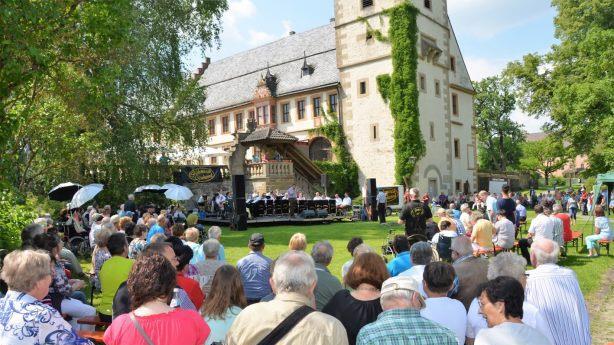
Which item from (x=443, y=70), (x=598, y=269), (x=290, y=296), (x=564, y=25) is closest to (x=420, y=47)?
(x=443, y=70)

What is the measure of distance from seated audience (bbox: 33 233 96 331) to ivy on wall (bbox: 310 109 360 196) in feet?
101

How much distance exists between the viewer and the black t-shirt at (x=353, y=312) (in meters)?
Answer: 3.81

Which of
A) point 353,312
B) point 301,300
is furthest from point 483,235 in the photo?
point 301,300

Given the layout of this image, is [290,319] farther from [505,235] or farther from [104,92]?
[505,235]

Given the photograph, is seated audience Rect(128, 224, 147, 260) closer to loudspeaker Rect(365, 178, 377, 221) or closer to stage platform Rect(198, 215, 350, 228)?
stage platform Rect(198, 215, 350, 228)

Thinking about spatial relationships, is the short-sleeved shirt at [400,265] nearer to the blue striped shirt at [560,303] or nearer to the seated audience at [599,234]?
the blue striped shirt at [560,303]

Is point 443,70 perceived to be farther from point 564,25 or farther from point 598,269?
point 598,269

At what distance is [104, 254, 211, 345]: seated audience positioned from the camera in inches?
128

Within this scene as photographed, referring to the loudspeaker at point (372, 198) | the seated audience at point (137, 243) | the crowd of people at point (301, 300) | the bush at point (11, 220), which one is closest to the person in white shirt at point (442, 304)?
the crowd of people at point (301, 300)

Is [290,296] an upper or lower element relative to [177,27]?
lower

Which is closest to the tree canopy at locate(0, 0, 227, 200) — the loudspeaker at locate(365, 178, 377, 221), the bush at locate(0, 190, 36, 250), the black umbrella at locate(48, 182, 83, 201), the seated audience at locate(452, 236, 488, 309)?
the bush at locate(0, 190, 36, 250)

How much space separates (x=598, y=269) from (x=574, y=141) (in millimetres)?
22731

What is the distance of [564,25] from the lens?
38344mm

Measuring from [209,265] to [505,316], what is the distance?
3973 mm
